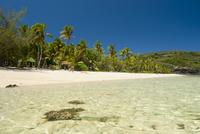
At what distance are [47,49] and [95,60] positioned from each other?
68.5 feet

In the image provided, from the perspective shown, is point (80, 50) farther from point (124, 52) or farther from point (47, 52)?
point (124, 52)

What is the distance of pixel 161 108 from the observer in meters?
10.9

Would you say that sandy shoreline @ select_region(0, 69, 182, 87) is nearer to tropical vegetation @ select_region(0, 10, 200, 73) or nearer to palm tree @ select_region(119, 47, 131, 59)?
tropical vegetation @ select_region(0, 10, 200, 73)

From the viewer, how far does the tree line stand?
137 ft

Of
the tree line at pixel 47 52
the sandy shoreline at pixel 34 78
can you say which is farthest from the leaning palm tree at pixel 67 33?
the sandy shoreline at pixel 34 78

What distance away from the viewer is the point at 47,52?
6825cm

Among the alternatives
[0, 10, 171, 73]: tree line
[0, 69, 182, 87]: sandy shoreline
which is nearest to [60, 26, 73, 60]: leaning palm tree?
[0, 10, 171, 73]: tree line

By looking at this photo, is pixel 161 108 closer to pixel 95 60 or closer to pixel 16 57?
pixel 16 57

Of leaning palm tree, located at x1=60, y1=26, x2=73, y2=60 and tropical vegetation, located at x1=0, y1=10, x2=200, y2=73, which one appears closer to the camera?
tropical vegetation, located at x1=0, y1=10, x2=200, y2=73

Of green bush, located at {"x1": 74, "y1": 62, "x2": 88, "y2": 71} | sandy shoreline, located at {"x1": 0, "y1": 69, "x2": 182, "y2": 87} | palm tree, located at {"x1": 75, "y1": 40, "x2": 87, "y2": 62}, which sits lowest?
A: sandy shoreline, located at {"x1": 0, "y1": 69, "x2": 182, "y2": 87}

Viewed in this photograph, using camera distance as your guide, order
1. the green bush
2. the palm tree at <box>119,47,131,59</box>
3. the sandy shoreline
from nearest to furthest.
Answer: the sandy shoreline < the green bush < the palm tree at <box>119,47,131,59</box>

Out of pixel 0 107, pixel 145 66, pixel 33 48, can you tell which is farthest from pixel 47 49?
pixel 0 107

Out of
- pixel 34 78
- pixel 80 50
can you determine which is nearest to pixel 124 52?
pixel 80 50

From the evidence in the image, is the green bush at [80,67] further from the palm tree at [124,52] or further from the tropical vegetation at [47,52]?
the palm tree at [124,52]
